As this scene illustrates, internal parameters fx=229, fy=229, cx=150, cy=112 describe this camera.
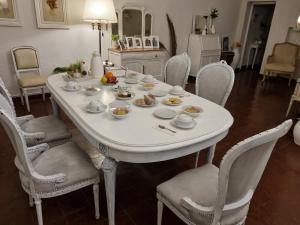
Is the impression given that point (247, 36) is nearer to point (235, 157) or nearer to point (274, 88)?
point (274, 88)

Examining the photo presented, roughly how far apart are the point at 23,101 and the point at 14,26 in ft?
3.73

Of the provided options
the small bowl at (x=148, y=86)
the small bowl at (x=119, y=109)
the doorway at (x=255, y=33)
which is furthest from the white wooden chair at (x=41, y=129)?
the doorway at (x=255, y=33)

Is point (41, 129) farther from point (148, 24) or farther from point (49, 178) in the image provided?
point (148, 24)

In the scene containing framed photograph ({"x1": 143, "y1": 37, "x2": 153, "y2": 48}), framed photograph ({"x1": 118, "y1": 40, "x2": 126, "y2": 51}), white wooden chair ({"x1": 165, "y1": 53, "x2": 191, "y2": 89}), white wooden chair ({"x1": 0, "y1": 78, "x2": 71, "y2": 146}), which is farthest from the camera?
framed photograph ({"x1": 143, "y1": 37, "x2": 153, "y2": 48})

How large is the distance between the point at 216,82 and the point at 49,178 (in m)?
1.61

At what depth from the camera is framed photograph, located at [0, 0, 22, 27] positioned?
3273 mm

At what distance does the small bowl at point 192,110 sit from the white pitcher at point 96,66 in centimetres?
107

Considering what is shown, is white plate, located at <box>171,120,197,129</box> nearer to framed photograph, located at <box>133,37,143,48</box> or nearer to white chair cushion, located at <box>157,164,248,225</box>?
white chair cushion, located at <box>157,164,248,225</box>

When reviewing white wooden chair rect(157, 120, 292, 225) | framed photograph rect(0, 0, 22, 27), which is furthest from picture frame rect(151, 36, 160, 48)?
white wooden chair rect(157, 120, 292, 225)

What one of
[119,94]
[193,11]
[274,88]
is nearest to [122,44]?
[193,11]

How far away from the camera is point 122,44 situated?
4.33 meters

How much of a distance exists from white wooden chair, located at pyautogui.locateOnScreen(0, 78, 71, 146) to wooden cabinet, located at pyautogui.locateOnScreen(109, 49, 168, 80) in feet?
7.57

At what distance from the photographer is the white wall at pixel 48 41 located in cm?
346

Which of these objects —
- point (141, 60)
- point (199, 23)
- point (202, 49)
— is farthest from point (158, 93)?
point (199, 23)
